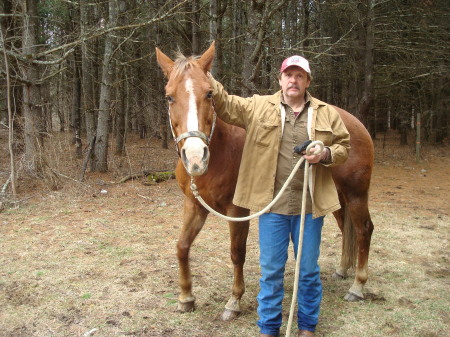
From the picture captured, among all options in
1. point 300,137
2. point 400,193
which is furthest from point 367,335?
point 400,193

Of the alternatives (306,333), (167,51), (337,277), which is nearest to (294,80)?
(306,333)

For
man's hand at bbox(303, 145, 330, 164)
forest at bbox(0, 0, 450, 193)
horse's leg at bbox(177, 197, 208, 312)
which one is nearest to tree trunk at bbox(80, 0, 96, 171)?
forest at bbox(0, 0, 450, 193)

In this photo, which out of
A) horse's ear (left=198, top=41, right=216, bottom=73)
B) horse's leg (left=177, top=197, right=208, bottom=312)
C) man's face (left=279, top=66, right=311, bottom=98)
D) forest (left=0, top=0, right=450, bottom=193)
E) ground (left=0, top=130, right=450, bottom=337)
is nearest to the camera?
man's face (left=279, top=66, right=311, bottom=98)

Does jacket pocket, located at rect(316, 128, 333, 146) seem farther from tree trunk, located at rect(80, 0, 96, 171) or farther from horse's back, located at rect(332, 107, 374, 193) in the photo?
tree trunk, located at rect(80, 0, 96, 171)

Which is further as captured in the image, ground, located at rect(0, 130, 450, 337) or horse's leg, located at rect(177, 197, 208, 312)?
horse's leg, located at rect(177, 197, 208, 312)

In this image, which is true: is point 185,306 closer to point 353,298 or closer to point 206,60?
point 353,298

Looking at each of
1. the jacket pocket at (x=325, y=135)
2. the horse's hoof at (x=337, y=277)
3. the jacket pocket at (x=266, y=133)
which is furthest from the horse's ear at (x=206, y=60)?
the horse's hoof at (x=337, y=277)

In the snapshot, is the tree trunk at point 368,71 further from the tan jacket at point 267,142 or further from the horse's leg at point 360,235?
the tan jacket at point 267,142

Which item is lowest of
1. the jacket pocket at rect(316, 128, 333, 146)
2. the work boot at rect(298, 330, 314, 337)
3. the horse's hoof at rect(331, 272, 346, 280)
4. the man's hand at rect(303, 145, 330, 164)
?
the horse's hoof at rect(331, 272, 346, 280)

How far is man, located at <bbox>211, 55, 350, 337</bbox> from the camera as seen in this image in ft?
8.11

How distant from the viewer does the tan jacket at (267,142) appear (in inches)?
97.3

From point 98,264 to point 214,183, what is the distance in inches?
81.2

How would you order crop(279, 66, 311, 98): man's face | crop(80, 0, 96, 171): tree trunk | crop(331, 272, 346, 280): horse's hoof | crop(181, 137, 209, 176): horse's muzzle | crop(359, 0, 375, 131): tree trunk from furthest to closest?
crop(359, 0, 375, 131): tree trunk → crop(80, 0, 96, 171): tree trunk → crop(331, 272, 346, 280): horse's hoof → crop(279, 66, 311, 98): man's face → crop(181, 137, 209, 176): horse's muzzle

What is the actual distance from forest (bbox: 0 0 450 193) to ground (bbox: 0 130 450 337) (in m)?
1.54
